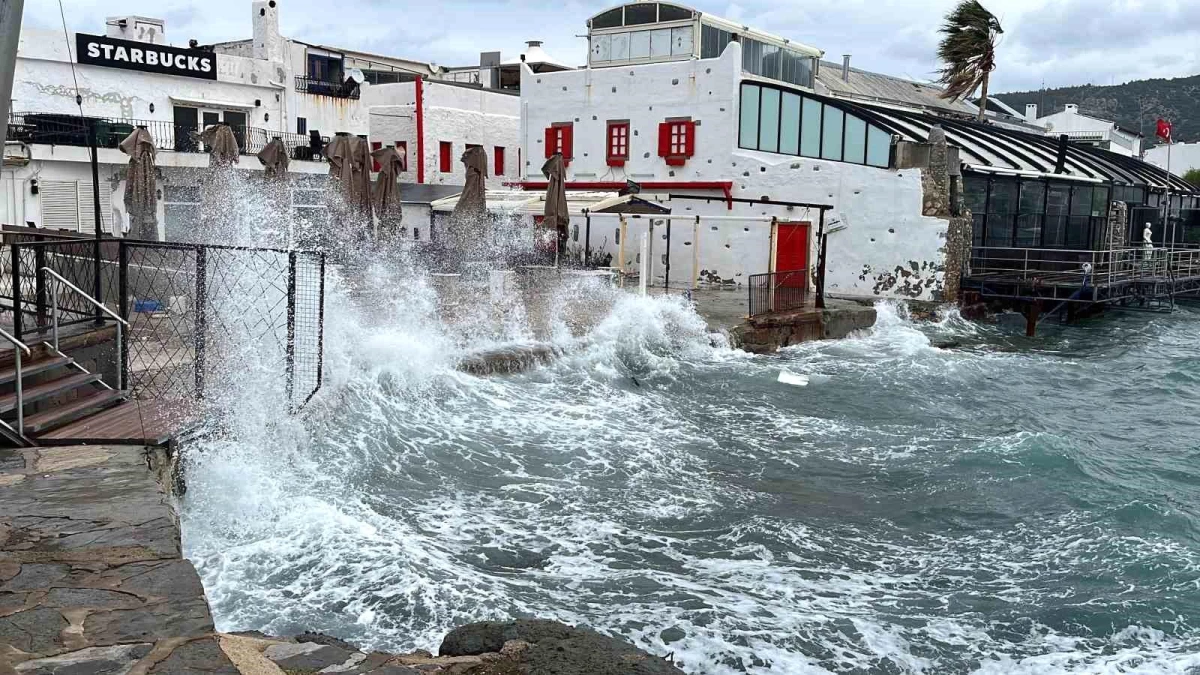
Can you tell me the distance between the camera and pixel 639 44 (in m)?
29.3

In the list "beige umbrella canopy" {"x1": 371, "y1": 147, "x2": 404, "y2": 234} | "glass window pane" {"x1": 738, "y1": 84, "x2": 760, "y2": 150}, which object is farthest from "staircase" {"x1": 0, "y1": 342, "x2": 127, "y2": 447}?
"glass window pane" {"x1": 738, "y1": 84, "x2": 760, "y2": 150}

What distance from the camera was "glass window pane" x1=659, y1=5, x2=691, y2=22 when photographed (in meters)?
28.6

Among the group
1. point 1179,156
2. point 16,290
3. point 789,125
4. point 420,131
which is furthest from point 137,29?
point 1179,156

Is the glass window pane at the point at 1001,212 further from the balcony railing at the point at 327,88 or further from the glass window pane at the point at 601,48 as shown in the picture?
the balcony railing at the point at 327,88

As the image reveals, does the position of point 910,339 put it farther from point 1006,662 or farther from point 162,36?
point 162,36

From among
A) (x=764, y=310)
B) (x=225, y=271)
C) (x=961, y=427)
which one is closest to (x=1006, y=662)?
(x=961, y=427)

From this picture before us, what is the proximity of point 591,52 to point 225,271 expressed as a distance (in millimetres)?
19427

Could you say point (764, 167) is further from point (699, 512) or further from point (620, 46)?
point (699, 512)

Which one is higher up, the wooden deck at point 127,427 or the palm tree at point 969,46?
the palm tree at point 969,46

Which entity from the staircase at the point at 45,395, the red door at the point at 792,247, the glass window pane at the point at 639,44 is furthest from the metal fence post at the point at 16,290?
the glass window pane at the point at 639,44

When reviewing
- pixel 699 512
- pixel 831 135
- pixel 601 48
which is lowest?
pixel 699 512

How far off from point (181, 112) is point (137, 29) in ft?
12.3

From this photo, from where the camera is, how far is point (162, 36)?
30.1m

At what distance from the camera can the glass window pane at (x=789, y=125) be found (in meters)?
26.6
